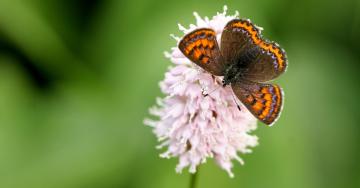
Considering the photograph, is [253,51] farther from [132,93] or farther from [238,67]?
[132,93]

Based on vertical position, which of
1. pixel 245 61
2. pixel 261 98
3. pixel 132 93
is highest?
pixel 132 93

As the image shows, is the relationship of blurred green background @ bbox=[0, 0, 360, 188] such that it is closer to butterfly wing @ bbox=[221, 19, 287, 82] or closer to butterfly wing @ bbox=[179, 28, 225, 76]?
butterfly wing @ bbox=[221, 19, 287, 82]

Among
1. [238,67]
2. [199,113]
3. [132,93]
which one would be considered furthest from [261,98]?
[132,93]

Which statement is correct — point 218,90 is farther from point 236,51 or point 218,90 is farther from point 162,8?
point 162,8

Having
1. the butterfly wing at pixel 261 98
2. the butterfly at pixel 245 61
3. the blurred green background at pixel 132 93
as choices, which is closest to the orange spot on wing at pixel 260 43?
the butterfly at pixel 245 61

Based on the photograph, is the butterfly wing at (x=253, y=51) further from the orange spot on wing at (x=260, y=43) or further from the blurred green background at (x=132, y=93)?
the blurred green background at (x=132, y=93)

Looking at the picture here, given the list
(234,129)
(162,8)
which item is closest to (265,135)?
(234,129)

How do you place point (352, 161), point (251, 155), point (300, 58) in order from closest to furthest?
point (251, 155)
point (352, 161)
point (300, 58)

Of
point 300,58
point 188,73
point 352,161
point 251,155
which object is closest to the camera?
point 188,73
